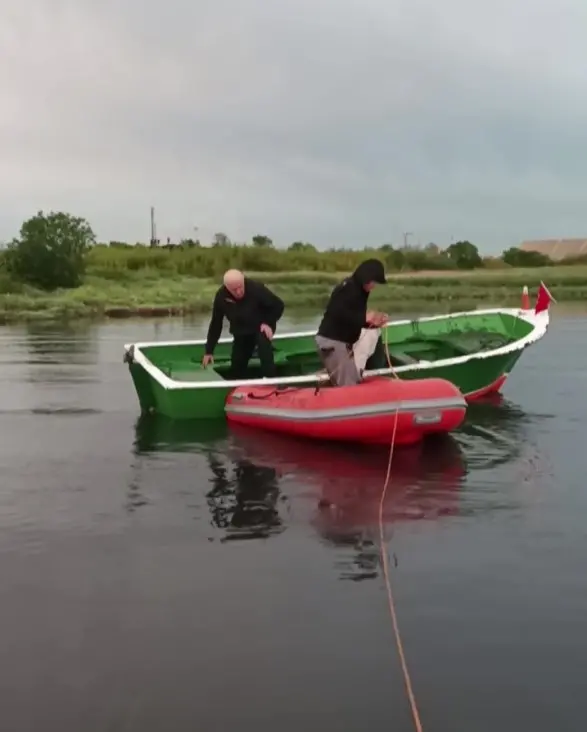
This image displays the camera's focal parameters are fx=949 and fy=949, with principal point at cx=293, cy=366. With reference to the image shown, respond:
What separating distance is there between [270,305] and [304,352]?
185cm

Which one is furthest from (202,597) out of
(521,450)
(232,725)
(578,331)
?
(578,331)

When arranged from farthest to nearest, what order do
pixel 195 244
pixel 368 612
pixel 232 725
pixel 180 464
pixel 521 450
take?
pixel 195 244
pixel 521 450
pixel 180 464
pixel 368 612
pixel 232 725

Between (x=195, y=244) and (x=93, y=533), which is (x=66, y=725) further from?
(x=195, y=244)

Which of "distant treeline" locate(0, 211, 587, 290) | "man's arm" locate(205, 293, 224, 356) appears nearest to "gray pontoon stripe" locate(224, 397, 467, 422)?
"man's arm" locate(205, 293, 224, 356)

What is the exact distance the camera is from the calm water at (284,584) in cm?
415

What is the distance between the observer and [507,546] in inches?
241

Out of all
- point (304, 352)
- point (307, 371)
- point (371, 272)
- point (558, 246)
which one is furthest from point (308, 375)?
point (558, 246)

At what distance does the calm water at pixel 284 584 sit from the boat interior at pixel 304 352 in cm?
205

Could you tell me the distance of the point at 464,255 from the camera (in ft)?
222

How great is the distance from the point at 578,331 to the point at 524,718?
829 inches

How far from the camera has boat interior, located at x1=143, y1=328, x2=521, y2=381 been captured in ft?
38.8

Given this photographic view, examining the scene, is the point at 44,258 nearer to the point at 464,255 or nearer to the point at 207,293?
the point at 207,293

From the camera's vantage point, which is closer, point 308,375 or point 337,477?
point 337,477

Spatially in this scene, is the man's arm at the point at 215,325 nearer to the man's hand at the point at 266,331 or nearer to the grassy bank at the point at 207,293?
the man's hand at the point at 266,331
